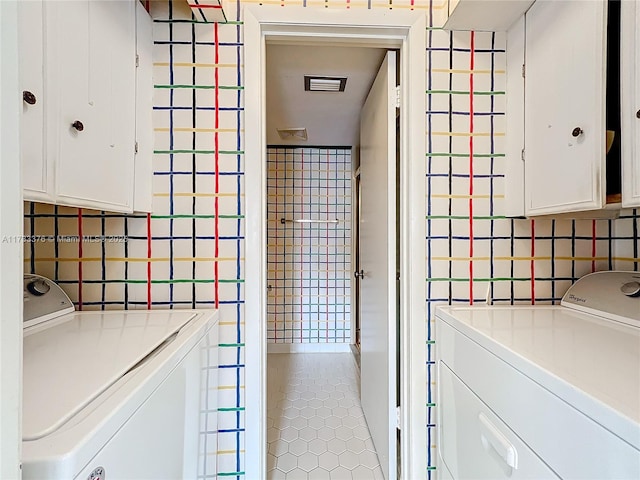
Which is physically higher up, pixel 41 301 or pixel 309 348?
pixel 41 301

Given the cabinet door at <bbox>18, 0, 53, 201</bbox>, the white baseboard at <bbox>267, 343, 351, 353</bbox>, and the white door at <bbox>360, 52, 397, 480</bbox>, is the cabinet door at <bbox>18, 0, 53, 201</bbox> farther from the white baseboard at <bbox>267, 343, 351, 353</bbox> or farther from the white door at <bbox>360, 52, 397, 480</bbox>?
the white baseboard at <bbox>267, 343, 351, 353</bbox>

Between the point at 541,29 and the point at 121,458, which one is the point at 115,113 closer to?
the point at 121,458

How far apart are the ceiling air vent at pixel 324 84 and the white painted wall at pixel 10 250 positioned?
1.73m

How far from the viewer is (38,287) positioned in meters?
1.05

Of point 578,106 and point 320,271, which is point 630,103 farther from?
point 320,271

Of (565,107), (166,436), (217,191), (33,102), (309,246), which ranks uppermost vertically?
(565,107)

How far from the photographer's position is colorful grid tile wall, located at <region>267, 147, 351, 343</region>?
10.8 ft

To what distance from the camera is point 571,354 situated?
76 cm

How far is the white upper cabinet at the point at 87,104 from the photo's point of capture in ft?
2.44

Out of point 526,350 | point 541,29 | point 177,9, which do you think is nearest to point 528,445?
point 526,350

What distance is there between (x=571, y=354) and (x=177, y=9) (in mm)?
1699

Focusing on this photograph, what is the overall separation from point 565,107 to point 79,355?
1489 mm

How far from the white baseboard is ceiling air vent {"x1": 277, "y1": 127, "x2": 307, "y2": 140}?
6.73 ft

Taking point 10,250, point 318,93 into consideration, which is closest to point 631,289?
point 10,250
